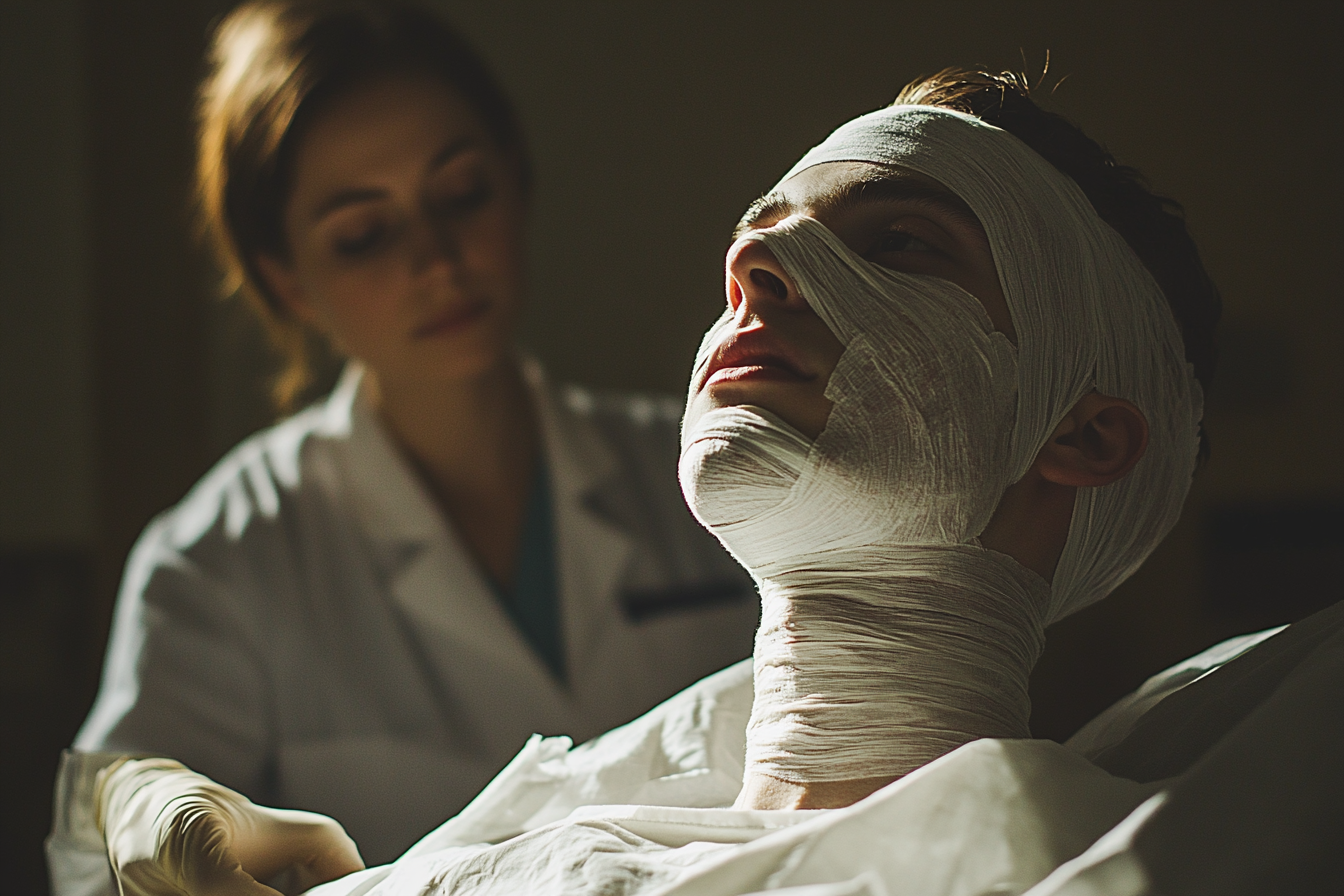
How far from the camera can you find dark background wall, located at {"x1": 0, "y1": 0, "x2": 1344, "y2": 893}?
1249mm

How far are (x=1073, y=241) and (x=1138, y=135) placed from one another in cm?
33

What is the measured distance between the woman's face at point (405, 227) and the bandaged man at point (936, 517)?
70cm

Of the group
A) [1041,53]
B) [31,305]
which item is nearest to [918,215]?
[1041,53]

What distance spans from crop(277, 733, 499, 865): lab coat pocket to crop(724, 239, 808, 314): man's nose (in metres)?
0.85

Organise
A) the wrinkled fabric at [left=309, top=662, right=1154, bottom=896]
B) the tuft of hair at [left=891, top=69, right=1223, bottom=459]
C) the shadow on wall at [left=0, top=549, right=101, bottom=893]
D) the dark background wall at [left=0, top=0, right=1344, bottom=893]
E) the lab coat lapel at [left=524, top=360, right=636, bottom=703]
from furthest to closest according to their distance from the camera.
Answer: the shadow on wall at [left=0, top=549, right=101, bottom=893] < the lab coat lapel at [left=524, top=360, right=636, bottom=703] < the dark background wall at [left=0, top=0, right=1344, bottom=893] < the tuft of hair at [left=891, top=69, right=1223, bottom=459] < the wrinkled fabric at [left=309, top=662, right=1154, bottom=896]

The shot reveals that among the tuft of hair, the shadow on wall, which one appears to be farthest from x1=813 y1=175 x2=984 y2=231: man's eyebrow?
the shadow on wall

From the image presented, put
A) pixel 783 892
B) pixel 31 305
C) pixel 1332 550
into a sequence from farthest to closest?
pixel 31 305, pixel 1332 550, pixel 783 892

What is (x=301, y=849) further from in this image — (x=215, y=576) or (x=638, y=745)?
(x=215, y=576)

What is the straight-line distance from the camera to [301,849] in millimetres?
835

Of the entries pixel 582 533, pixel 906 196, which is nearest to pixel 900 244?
pixel 906 196

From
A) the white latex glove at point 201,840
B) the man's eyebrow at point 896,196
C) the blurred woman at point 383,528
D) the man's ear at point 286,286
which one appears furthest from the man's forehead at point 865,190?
the man's ear at point 286,286

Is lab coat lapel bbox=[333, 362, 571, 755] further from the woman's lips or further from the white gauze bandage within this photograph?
the white gauze bandage

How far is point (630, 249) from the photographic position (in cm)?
188

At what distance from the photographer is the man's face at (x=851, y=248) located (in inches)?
28.1
